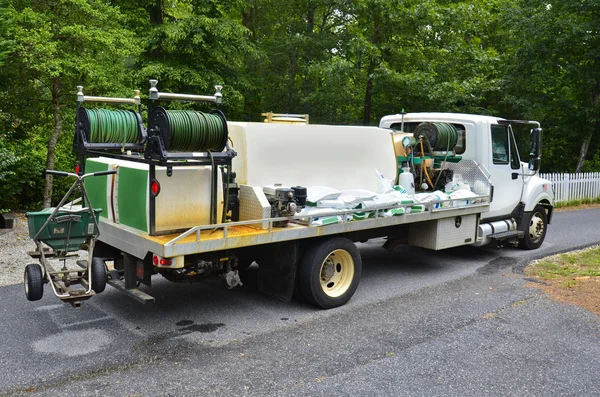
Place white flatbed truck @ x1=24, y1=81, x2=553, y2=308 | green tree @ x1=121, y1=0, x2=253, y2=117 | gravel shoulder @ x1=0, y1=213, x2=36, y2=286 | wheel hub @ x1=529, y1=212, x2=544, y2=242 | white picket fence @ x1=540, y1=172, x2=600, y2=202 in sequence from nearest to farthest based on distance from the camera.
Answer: white flatbed truck @ x1=24, y1=81, x2=553, y2=308 → gravel shoulder @ x1=0, y1=213, x2=36, y2=286 → wheel hub @ x1=529, y1=212, x2=544, y2=242 → green tree @ x1=121, y1=0, x2=253, y2=117 → white picket fence @ x1=540, y1=172, x2=600, y2=202

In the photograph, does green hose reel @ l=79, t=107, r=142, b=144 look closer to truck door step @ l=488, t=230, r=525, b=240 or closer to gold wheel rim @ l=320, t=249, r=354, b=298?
gold wheel rim @ l=320, t=249, r=354, b=298

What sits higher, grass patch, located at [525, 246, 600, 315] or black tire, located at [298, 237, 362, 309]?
black tire, located at [298, 237, 362, 309]

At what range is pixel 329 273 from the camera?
6.55 m

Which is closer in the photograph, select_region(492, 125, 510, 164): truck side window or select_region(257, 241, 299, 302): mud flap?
select_region(257, 241, 299, 302): mud flap

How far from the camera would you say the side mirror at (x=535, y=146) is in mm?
8859

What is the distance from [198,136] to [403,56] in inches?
490

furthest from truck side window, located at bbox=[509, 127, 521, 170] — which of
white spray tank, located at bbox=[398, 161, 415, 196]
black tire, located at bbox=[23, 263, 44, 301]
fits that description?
black tire, located at bbox=[23, 263, 44, 301]

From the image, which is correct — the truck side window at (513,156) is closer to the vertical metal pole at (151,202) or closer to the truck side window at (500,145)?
the truck side window at (500,145)

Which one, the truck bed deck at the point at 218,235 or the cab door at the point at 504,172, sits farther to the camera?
the cab door at the point at 504,172

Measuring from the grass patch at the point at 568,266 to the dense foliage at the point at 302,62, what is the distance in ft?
23.3

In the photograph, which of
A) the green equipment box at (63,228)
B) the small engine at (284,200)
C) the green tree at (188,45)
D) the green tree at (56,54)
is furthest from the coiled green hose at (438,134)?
the green tree at (188,45)

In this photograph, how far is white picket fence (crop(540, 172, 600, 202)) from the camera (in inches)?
689

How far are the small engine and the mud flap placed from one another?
0.32 metres

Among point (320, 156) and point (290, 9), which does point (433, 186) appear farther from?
point (290, 9)
